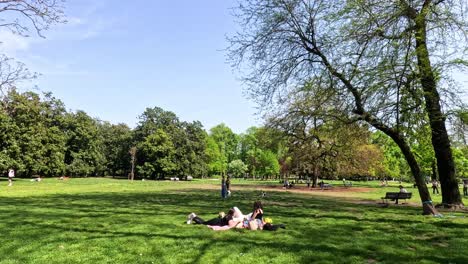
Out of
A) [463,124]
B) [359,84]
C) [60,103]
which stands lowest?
[463,124]

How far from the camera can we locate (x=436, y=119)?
49.2ft

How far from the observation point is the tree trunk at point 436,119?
1419cm

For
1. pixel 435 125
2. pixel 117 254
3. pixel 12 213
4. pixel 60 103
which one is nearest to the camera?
pixel 117 254

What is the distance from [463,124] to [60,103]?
74018 millimetres

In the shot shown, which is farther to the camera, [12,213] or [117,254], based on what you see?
[12,213]

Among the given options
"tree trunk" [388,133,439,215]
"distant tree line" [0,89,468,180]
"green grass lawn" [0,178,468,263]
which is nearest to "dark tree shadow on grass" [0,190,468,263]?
"green grass lawn" [0,178,468,263]

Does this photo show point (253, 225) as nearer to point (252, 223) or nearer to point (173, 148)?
point (252, 223)

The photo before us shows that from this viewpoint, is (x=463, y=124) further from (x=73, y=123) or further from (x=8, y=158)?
(x=73, y=123)

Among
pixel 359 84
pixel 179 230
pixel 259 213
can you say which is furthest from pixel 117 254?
pixel 359 84

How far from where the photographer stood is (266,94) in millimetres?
18750

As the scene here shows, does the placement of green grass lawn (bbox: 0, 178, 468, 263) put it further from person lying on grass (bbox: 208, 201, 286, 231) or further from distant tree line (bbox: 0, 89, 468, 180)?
distant tree line (bbox: 0, 89, 468, 180)

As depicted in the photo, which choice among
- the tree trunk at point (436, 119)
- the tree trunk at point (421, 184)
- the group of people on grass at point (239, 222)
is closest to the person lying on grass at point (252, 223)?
the group of people on grass at point (239, 222)

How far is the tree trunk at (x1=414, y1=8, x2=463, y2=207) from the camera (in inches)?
559

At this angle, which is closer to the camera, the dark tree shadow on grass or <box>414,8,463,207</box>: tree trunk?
the dark tree shadow on grass
